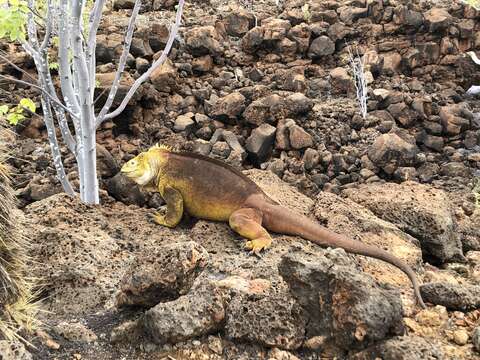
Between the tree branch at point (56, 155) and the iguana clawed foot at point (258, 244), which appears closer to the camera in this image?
the iguana clawed foot at point (258, 244)

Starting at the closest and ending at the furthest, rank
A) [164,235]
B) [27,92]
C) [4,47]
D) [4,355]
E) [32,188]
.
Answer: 1. [4,355]
2. [164,235]
3. [32,188]
4. [27,92]
5. [4,47]

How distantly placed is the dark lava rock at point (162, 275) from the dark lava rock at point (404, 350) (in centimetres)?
119

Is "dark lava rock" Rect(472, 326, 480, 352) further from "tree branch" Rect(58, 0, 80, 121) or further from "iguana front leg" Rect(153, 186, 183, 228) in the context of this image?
"tree branch" Rect(58, 0, 80, 121)

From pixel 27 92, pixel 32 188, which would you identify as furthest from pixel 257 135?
pixel 27 92

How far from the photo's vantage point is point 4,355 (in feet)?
8.83

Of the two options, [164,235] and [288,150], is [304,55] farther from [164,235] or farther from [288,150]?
[164,235]

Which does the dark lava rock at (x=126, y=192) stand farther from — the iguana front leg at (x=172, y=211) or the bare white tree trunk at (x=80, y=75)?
the iguana front leg at (x=172, y=211)

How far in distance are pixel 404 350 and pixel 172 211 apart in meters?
3.10

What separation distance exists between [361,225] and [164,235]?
1.97m

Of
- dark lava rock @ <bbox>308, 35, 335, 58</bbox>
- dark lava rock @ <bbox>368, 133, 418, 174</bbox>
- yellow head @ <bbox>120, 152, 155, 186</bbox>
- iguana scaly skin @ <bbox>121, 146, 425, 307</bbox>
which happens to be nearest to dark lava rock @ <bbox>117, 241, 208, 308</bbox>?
iguana scaly skin @ <bbox>121, 146, 425, 307</bbox>

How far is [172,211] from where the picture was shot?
548 centimetres

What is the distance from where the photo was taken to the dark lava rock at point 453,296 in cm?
355

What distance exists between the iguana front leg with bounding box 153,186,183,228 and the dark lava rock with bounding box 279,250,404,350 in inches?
87.3

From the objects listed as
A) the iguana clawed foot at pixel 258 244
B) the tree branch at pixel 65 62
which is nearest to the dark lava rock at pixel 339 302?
the iguana clawed foot at pixel 258 244
